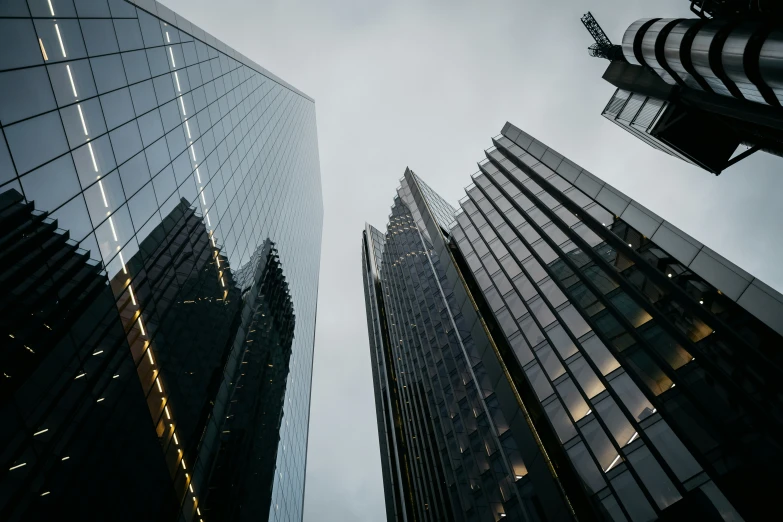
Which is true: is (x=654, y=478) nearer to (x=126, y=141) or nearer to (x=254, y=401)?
(x=126, y=141)

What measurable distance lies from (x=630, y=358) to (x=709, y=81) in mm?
12574

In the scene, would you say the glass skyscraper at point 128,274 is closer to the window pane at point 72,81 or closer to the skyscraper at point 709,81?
the window pane at point 72,81

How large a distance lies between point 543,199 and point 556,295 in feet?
30.0

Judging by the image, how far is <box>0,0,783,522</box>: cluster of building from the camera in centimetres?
1316

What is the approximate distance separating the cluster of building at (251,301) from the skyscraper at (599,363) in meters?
0.10

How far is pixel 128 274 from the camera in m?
18.0

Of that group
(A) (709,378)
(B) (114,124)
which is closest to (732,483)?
(A) (709,378)

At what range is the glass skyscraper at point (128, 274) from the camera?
12.4 meters

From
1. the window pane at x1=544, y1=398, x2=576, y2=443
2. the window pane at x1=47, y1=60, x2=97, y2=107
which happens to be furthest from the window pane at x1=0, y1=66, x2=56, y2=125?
the window pane at x1=544, y1=398, x2=576, y2=443

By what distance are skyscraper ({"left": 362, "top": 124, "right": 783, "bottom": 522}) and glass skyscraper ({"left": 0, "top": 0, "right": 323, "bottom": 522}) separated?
17745 millimetres

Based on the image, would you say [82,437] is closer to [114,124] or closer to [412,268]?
[114,124]

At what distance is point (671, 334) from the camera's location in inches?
689

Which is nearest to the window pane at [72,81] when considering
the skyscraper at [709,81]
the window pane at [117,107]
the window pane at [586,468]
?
the window pane at [117,107]

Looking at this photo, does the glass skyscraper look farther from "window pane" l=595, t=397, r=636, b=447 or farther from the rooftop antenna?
the rooftop antenna
